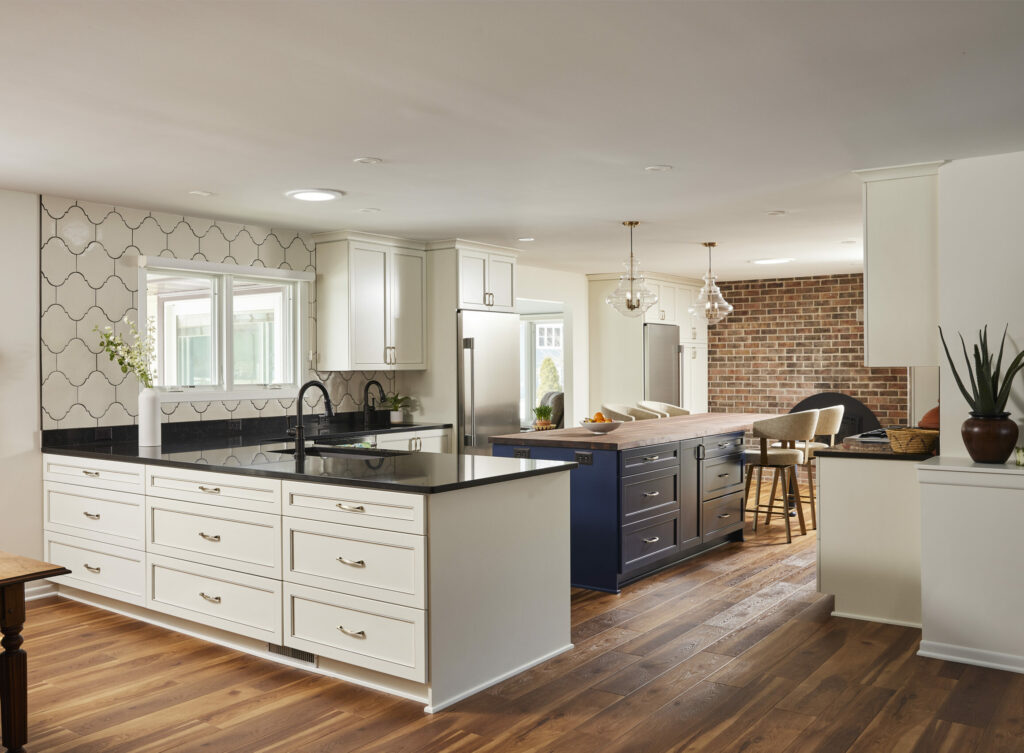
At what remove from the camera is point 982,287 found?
153 inches

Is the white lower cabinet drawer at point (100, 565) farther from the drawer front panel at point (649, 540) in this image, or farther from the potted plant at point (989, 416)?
the potted plant at point (989, 416)

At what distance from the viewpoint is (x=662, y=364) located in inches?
349

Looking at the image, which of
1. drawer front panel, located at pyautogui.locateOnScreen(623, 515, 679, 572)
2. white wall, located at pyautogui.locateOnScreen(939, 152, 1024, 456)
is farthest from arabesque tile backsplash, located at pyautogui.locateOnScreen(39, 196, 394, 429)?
white wall, located at pyautogui.locateOnScreen(939, 152, 1024, 456)

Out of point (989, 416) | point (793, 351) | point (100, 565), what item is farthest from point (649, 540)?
point (793, 351)

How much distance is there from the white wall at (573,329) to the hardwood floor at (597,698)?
14.8ft

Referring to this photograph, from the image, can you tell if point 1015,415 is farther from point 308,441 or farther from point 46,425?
point 46,425

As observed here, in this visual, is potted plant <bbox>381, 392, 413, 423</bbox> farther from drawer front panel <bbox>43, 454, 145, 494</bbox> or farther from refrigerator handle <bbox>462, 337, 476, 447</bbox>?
drawer front panel <bbox>43, 454, 145, 494</bbox>

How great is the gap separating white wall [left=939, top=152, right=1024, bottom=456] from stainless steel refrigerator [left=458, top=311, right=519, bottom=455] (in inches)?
131

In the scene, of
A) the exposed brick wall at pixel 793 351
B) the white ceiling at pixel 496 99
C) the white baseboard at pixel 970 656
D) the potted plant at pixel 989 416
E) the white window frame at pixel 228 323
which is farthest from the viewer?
the exposed brick wall at pixel 793 351

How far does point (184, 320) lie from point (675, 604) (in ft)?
11.3

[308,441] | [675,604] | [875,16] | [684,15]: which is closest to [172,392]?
[308,441]

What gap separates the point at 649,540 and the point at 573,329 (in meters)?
4.05

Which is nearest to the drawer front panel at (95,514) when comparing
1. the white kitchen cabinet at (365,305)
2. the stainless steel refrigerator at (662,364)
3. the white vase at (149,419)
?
the white vase at (149,419)

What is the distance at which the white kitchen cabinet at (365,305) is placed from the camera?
5.88 m
